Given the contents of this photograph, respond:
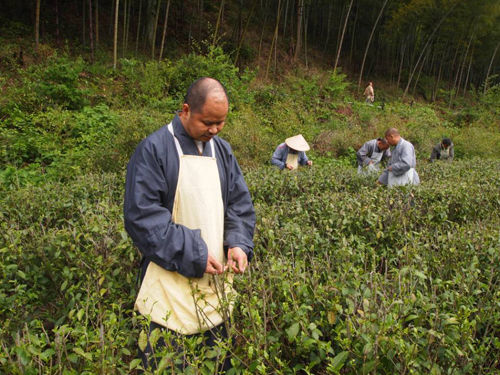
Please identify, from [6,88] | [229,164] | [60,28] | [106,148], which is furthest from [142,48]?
[229,164]

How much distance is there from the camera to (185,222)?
66.6 inches

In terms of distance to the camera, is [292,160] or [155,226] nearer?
[155,226]

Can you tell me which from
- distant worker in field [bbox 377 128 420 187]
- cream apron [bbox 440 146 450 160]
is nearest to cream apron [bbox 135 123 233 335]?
distant worker in field [bbox 377 128 420 187]

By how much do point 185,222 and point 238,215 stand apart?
0.34m

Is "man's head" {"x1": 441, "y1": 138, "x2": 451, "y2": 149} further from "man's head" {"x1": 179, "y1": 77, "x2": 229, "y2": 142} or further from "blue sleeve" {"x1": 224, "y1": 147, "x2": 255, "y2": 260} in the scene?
"man's head" {"x1": 179, "y1": 77, "x2": 229, "y2": 142}

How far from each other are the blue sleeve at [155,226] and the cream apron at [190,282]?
0.10 m

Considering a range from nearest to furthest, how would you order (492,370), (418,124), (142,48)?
1. (492,370)
2. (418,124)
3. (142,48)

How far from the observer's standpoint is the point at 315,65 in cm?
2377

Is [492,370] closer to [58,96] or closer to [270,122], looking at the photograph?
[58,96]

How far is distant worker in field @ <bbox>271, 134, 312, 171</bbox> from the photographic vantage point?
Answer: 248 inches

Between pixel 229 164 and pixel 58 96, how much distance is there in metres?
9.29

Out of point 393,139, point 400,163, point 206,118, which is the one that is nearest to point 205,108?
point 206,118

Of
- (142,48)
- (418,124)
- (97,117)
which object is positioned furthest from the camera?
(142,48)

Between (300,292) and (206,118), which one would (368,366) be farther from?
(206,118)
